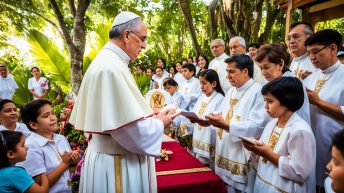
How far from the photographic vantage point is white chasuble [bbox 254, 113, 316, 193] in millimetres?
2148

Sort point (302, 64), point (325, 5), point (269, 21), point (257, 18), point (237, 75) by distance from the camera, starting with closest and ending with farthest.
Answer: point (237, 75) < point (302, 64) < point (325, 5) < point (257, 18) < point (269, 21)

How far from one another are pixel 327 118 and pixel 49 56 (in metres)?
7.35

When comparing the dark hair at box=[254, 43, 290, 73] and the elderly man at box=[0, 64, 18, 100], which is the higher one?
the dark hair at box=[254, 43, 290, 73]

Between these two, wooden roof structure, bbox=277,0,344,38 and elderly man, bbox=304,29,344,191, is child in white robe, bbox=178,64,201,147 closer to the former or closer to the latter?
wooden roof structure, bbox=277,0,344,38

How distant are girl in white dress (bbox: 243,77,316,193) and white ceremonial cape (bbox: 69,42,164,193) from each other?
85 centimetres

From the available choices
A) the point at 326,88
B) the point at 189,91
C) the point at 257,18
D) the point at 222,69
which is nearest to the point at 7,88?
the point at 189,91

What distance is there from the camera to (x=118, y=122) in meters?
2.03

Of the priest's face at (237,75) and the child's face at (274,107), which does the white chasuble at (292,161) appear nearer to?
the child's face at (274,107)

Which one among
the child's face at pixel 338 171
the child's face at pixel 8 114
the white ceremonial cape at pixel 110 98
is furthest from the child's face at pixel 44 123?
the child's face at pixel 338 171

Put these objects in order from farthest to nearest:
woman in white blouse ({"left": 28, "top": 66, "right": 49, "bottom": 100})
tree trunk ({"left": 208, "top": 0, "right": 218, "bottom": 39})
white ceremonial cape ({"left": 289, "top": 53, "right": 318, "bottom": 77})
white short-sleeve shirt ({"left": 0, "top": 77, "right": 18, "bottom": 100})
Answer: tree trunk ({"left": 208, "top": 0, "right": 218, "bottom": 39}), woman in white blouse ({"left": 28, "top": 66, "right": 49, "bottom": 100}), white short-sleeve shirt ({"left": 0, "top": 77, "right": 18, "bottom": 100}), white ceremonial cape ({"left": 289, "top": 53, "right": 318, "bottom": 77})

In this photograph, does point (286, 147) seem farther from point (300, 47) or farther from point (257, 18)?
point (257, 18)

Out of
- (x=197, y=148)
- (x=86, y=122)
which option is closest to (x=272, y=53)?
(x=197, y=148)

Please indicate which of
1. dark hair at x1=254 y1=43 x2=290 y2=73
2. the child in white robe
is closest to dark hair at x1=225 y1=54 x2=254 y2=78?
dark hair at x1=254 y1=43 x2=290 y2=73

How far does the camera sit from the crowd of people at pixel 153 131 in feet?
6.85
